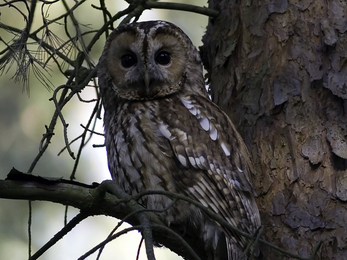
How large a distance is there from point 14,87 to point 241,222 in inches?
132

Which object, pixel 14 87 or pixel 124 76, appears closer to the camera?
pixel 124 76

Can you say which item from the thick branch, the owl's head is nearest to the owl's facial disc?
the owl's head

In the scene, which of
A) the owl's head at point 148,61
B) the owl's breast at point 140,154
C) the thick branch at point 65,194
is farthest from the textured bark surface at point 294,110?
the thick branch at point 65,194

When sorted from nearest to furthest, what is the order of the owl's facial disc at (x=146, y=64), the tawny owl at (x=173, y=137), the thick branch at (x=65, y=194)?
the thick branch at (x=65, y=194) → the tawny owl at (x=173, y=137) → the owl's facial disc at (x=146, y=64)

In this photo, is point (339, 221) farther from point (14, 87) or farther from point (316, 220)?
point (14, 87)

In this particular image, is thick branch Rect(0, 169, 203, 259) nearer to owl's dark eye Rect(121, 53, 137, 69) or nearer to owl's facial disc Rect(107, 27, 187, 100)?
owl's facial disc Rect(107, 27, 187, 100)

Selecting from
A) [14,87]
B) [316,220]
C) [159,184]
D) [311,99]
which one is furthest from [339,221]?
[14,87]

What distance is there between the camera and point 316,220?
8.56 ft

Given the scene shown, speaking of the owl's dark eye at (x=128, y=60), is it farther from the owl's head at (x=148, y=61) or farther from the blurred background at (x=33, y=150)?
the blurred background at (x=33, y=150)

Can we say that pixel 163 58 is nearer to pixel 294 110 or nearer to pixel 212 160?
pixel 212 160

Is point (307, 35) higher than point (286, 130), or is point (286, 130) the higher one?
point (307, 35)

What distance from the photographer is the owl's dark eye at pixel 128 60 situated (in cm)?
324

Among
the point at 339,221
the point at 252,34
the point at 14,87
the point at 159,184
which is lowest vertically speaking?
the point at 339,221

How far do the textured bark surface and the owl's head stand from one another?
0.27 m
